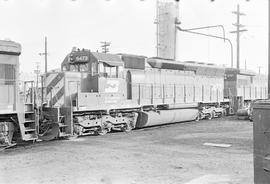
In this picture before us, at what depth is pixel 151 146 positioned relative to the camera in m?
10.4

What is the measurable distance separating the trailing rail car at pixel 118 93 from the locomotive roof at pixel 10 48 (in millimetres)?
2496

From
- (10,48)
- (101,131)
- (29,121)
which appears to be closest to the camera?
(10,48)

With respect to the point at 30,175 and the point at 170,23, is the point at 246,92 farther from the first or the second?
the point at 30,175

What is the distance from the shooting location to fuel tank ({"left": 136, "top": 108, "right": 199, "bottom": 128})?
16078 millimetres

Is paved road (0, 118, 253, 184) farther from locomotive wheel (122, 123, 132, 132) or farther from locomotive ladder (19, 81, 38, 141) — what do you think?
locomotive wheel (122, 123, 132, 132)

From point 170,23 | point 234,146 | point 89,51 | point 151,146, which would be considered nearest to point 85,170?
point 151,146

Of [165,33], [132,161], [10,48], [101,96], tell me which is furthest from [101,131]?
[165,33]

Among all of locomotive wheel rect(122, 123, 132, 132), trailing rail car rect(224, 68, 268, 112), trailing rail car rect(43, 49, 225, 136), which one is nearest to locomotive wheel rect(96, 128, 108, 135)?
trailing rail car rect(43, 49, 225, 136)

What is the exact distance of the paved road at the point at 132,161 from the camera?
6.52m

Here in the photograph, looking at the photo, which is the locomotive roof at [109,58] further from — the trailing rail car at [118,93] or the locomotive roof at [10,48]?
the locomotive roof at [10,48]

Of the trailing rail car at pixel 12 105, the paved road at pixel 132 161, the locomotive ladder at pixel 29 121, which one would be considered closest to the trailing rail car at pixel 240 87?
the paved road at pixel 132 161

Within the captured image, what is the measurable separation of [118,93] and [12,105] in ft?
17.7

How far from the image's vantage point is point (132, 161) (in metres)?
8.14

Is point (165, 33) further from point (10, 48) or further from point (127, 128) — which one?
point (10, 48)
